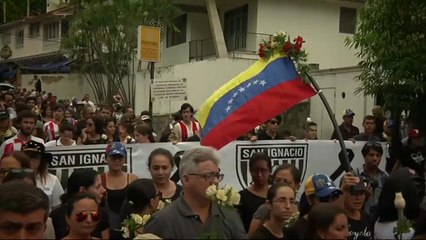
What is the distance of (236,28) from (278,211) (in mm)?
23248

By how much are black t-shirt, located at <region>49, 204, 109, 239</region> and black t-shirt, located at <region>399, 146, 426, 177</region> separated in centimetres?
540

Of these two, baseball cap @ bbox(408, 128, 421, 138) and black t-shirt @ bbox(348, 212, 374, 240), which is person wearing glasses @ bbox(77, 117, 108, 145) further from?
black t-shirt @ bbox(348, 212, 374, 240)

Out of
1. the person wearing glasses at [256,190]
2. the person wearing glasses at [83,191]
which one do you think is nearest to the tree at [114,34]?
the person wearing glasses at [256,190]

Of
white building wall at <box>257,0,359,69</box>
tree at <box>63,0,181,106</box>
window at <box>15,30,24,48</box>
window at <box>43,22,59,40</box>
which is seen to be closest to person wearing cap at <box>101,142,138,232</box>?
tree at <box>63,0,181,106</box>

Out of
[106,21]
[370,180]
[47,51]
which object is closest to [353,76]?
[106,21]

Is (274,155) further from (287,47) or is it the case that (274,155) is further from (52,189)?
(52,189)

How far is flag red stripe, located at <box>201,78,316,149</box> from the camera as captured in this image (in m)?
6.95

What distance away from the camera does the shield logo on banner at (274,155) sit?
9477 millimetres

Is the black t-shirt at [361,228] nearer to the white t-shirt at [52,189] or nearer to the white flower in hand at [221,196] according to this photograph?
the white flower in hand at [221,196]

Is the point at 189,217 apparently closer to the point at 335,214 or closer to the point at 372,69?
the point at 335,214

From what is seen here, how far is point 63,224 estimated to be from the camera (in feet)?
18.1

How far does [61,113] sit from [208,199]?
35.6ft

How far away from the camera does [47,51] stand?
49.2m

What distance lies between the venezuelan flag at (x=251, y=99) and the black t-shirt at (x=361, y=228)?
61.5 inches
